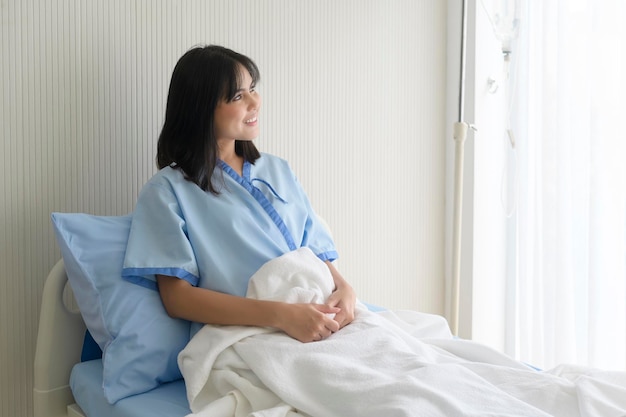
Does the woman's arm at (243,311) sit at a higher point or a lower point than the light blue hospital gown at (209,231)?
lower

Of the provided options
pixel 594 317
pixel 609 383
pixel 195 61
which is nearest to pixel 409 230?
pixel 594 317

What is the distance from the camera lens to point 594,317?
2219 millimetres

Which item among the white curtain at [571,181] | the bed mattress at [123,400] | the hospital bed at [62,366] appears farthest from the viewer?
the white curtain at [571,181]

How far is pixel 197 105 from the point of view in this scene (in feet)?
5.18

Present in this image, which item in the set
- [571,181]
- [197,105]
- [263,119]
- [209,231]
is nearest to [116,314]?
[209,231]

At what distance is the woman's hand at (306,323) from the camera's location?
132 cm

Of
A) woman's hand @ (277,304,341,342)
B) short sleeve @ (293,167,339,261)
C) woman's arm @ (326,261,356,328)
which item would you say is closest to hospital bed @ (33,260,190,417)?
Answer: woman's hand @ (277,304,341,342)

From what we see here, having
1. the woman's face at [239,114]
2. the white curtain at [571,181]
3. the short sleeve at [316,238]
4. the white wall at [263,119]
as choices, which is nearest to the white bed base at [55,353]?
the white wall at [263,119]

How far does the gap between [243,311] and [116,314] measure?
0.26 meters

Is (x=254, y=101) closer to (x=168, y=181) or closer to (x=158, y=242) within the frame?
(x=168, y=181)

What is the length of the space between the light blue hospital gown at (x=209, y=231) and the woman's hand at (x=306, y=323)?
161 mm

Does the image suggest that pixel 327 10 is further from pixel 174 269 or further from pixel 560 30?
pixel 174 269

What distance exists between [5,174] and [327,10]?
1.14 meters

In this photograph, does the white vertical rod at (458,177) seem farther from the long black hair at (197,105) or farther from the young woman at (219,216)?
the long black hair at (197,105)
